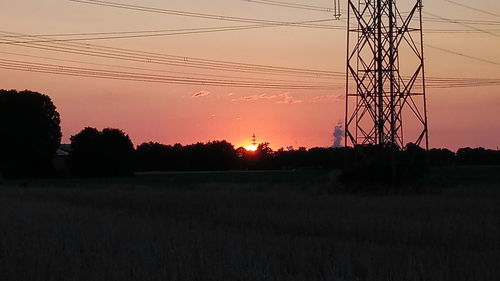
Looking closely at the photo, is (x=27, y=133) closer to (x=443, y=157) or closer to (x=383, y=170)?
(x=383, y=170)

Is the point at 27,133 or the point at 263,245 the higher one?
the point at 27,133

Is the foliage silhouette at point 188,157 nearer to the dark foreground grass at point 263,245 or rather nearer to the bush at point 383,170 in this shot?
the bush at point 383,170

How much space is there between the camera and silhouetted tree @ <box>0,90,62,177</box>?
95.4 metres

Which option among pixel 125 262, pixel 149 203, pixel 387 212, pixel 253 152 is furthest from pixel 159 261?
pixel 253 152

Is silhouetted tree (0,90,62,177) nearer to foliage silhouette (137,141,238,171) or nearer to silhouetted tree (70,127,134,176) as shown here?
silhouetted tree (70,127,134,176)

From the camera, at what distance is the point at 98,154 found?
105m

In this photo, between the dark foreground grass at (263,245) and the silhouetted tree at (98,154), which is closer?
the dark foreground grass at (263,245)

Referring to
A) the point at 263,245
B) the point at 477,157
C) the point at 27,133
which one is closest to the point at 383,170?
the point at 263,245

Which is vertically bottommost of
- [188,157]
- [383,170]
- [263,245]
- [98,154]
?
[263,245]

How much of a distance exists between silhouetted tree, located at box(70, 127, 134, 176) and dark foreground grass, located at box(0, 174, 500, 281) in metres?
78.0

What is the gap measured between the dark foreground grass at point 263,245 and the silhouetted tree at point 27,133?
234 feet

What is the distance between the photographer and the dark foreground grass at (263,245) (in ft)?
38.1

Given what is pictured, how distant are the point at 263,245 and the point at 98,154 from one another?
91974 millimetres

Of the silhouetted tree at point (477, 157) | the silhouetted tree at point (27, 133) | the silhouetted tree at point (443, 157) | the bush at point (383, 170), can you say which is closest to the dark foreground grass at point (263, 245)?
the bush at point (383, 170)
